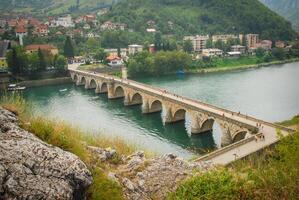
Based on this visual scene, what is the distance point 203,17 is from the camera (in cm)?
13512

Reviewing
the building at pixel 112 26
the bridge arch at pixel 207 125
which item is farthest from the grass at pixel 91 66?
the bridge arch at pixel 207 125

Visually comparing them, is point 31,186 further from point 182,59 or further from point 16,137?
point 182,59

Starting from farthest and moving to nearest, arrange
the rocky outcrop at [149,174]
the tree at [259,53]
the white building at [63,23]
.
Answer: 1. the white building at [63,23]
2. the tree at [259,53]
3. the rocky outcrop at [149,174]

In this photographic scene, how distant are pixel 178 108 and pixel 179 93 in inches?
679

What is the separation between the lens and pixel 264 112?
42938 mm

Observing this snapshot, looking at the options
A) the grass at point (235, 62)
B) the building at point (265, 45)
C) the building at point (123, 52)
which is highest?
the building at point (265, 45)

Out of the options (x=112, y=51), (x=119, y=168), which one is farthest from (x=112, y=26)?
(x=119, y=168)

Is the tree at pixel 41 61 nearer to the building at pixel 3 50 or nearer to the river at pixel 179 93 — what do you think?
the river at pixel 179 93

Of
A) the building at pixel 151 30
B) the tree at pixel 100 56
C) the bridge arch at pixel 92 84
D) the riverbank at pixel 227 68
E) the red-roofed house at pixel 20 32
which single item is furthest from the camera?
the building at pixel 151 30

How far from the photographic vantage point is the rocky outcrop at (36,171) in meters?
6.99

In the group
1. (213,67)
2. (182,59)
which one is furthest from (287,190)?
(213,67)

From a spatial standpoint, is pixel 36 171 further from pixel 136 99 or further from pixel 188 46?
pixel 188 46

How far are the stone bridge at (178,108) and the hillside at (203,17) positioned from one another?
224 feet

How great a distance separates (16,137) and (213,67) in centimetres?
7976
